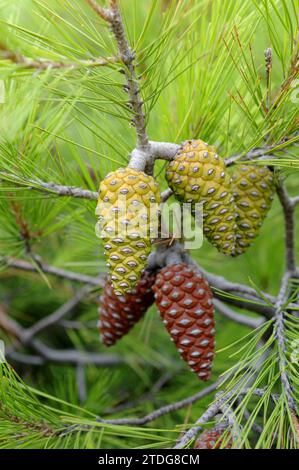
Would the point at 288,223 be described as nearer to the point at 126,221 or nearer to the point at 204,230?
the point at 204,230

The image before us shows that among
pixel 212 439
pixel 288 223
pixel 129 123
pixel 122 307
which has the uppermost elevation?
pixel 129 123

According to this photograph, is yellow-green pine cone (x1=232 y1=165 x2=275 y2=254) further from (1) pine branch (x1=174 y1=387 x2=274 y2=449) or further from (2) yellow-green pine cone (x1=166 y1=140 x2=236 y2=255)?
(1) pine branch (x1=174 y1=387 x2=274 y2=449)

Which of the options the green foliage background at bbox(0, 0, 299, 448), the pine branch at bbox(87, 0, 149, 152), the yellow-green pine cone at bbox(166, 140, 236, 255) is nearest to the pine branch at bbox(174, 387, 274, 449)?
the green foliage background at bbox(0, 0, 299, 448)

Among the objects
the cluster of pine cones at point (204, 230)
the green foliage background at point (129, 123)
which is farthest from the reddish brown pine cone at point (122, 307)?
the green foliage background at point (129, 123)

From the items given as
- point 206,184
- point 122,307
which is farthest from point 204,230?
point 122,307

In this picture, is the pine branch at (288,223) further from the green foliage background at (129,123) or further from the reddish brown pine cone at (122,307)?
the reddish brown pine cone at (122,307)

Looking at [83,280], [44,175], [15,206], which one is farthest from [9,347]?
[44,175]
